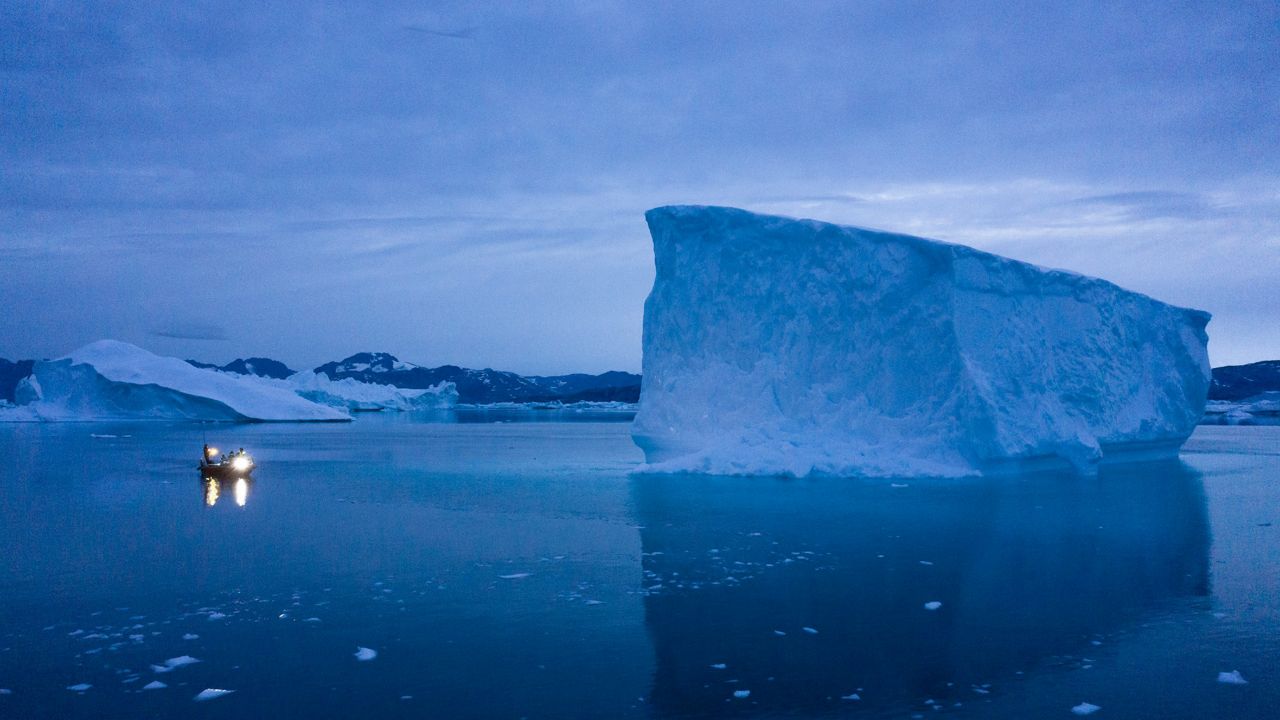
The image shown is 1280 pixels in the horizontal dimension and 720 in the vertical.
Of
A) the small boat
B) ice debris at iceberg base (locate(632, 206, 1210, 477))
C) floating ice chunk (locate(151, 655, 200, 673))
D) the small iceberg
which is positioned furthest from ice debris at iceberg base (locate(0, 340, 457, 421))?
the small iceberg

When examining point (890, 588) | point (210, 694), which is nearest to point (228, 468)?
point (210, 694)

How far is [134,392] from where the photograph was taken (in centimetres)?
4881

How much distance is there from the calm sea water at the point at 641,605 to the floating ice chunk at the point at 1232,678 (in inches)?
2.8

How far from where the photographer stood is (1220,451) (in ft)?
91.4

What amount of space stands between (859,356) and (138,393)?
4526cm

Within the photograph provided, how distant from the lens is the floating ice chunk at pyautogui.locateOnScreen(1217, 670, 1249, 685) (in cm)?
501

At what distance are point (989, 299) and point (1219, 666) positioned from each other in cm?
1414

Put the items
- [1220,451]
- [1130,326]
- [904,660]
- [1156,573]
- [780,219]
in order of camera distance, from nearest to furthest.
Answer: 1. [904,660]
2. [1156,573]
3. [780,219]
4. [1130,326]
5. [1220,451]

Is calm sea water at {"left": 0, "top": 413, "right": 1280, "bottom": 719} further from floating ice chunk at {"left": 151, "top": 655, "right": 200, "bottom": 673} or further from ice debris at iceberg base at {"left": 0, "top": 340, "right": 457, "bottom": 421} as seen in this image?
ice debris at iceberg base at {"left": 0, "top": 340, "right": 457, "bottom": 421}

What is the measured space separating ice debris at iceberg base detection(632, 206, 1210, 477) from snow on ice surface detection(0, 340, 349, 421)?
3758 cm

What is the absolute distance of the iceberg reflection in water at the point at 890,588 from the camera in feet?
16.7

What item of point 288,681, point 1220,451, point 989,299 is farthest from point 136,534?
point 1220,451

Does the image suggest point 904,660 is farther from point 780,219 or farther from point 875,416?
point 780,219

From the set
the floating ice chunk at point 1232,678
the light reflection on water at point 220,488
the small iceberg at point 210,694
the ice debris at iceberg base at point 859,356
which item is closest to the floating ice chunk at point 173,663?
the small iceberg at point 210,694
